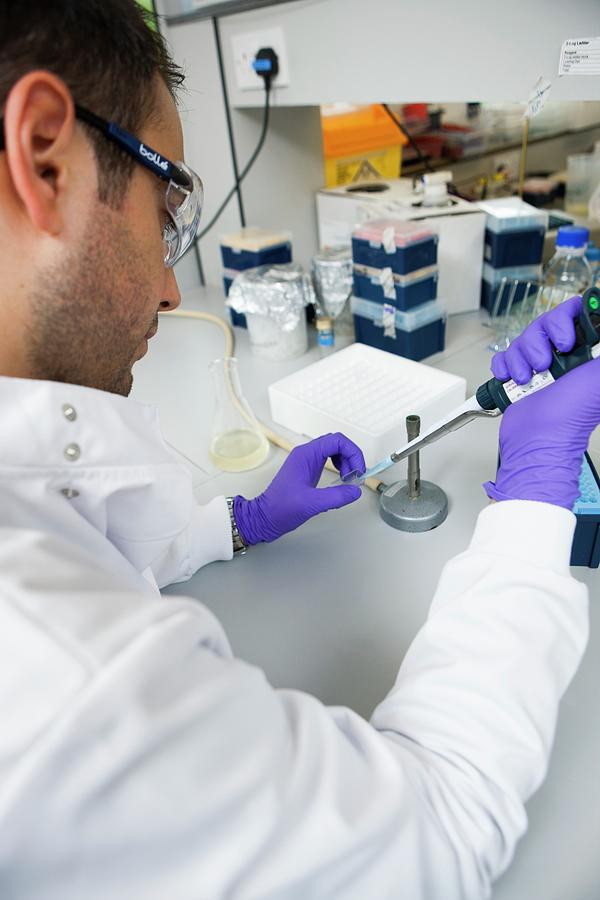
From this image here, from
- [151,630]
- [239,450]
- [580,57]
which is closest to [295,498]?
[239,450]

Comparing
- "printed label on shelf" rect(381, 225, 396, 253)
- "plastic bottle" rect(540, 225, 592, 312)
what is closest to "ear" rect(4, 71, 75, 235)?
"printed label on shelf" rect(381, 225, 396, 253)

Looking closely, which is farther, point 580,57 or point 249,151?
point 249,151

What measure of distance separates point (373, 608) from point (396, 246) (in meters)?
0.72

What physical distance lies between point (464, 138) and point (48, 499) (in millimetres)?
1997

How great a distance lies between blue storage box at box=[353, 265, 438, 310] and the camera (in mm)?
1190

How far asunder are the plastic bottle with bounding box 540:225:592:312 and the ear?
1.00m

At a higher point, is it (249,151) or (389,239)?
(249,151)

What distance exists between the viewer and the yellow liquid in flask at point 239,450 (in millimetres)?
1026

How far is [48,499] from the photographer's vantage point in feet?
1.64

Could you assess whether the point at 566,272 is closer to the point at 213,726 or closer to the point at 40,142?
the point at 40,142

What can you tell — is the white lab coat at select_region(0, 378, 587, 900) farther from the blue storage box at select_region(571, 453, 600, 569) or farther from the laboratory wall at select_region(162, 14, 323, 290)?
the laboratory wall at select_region(162, 14, 323, 290)

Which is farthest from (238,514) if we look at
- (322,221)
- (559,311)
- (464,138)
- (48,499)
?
(464,138)

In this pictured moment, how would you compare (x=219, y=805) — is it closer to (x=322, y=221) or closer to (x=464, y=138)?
(x=322, y=221)

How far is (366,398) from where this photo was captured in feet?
3.50
